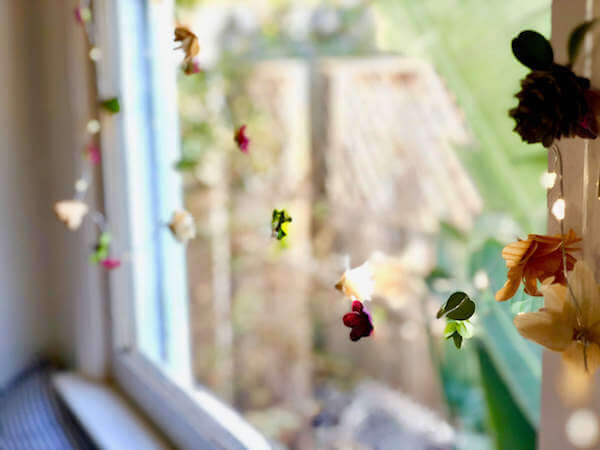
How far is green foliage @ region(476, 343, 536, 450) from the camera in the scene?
2.27ft

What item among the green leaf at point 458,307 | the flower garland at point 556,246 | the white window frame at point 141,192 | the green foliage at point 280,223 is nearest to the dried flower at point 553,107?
the flower garland at point 556,246

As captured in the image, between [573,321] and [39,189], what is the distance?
1121 mm

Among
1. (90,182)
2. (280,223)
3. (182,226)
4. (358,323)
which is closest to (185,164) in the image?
(182,226)

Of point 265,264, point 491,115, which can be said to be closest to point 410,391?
point 265,264

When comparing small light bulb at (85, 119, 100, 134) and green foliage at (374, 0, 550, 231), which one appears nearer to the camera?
green foliage at (374, 0, 550, 231)

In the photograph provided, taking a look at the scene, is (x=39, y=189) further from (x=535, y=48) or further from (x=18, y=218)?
(x=535, y=48)

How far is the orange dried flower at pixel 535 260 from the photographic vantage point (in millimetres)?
345

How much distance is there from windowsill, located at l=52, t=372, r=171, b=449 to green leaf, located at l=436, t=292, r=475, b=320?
66 centimetres

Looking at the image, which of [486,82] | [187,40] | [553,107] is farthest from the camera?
[486,82]

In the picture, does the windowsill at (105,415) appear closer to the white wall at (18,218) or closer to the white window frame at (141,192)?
the white window frame at (141,192)

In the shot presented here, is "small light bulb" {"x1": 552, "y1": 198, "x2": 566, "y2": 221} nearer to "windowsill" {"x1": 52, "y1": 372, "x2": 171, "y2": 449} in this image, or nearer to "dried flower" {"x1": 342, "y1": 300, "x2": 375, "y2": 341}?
"dried flower" {"x1": 342, "y1": 300, "x2": 375, "y2": 341}

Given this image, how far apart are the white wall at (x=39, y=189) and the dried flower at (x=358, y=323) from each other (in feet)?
2.58

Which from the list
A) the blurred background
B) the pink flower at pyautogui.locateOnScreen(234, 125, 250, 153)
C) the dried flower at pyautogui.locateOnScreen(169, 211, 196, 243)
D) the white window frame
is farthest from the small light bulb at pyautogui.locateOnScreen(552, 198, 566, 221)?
the blurred background

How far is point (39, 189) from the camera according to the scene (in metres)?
1.22
